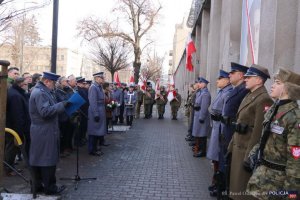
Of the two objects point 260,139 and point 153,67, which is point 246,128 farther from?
point 153,67

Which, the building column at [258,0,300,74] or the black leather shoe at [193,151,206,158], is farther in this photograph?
the black leather shoe at [193,151,206,158]

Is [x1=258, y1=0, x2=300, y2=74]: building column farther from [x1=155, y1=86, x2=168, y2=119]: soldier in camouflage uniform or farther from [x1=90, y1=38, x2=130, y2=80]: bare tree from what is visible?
[x1=90, y1=38, x2=130, y2=80]: bare tree

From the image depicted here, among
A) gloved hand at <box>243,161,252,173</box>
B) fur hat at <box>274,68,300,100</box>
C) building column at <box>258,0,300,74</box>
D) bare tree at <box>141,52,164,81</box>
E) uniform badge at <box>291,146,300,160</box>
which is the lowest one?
gloved hand at <box>243,161,252,173</box>

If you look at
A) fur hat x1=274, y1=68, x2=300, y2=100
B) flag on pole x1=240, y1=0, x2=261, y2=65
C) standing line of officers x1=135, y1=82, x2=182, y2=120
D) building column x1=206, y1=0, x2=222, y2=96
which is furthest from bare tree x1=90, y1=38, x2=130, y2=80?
fur hat x1=274, y1=68, x2=300, y2=100

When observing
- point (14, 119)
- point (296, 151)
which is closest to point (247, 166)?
point (296, 151)

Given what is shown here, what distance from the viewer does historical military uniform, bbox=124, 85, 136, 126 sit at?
17297 millimetres

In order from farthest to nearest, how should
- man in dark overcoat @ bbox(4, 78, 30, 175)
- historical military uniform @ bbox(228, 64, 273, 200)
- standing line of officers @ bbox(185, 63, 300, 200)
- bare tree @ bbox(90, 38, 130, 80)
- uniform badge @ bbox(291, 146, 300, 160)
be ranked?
bare tree @ bbox(90, 38, 130, 80), man in dark overcoat @ bbox(4, 78, 30, 175), historical military uniform @ bbox(228, 64, 273, 200), standing line of officers @ bbox(185, 63, 300, 200), uniform badge @ bbox(291, 146, 300, 160)

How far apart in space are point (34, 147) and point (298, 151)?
3970 mm

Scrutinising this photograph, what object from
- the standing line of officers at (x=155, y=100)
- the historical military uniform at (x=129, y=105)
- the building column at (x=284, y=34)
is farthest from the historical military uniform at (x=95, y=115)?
the standing line of officers at (x=155, y=100)

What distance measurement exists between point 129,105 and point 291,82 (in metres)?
13.7

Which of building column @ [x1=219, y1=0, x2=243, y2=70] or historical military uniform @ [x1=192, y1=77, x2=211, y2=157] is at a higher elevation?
building column @ [x1=219, y1=0, x2=243, y2=70]

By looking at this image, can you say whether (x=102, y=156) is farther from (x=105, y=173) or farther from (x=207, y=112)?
(x=207, y=112)

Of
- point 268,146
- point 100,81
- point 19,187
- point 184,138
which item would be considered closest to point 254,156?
point 268,146

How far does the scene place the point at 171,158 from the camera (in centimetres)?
983
